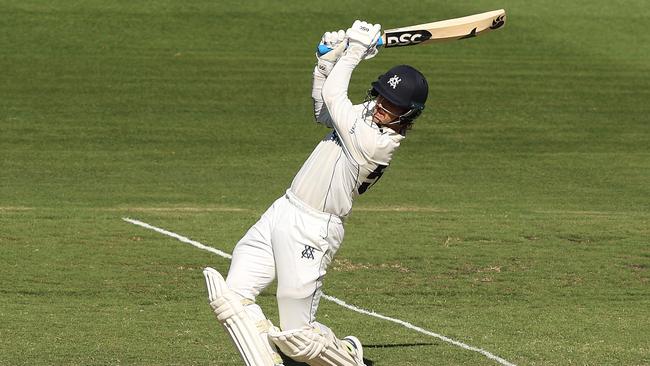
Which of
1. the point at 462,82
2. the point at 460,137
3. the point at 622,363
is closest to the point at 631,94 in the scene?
the point at 462,82

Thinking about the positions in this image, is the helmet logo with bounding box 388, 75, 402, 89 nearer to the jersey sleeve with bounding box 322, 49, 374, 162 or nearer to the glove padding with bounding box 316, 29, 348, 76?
the jersey sleeve with bounding box 322, 49, 374, 162

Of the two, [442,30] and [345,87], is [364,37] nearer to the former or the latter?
[345,87]

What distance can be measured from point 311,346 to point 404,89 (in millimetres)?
1782

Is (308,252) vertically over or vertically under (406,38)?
under

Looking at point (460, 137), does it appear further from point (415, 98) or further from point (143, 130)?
point (415, 98)

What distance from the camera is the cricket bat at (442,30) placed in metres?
8.88

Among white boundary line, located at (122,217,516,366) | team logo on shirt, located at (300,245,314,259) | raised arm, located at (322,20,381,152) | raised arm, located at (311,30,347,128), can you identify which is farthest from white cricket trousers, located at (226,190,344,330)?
white boundary line, located at (122,217,516,366)

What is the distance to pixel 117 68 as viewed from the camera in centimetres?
2772

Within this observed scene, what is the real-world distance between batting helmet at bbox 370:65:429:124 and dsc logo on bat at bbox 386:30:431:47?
87 centimetres

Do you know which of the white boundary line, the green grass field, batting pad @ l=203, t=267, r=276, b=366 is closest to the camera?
Result: batting pad @ l=203, t=267, r=276, b=366

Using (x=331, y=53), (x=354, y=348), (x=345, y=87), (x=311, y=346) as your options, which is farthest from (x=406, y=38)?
(x=311, y=346)

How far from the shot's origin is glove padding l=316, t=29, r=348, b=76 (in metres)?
8.24

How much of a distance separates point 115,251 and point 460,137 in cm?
1130

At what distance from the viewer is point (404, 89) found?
786 cm
